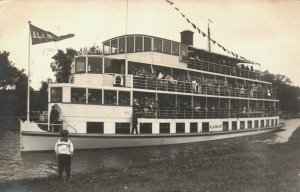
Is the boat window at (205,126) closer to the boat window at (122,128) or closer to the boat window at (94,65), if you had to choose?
the boat window at (122,128)

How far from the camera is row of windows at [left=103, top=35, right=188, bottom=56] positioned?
22766 millimetres

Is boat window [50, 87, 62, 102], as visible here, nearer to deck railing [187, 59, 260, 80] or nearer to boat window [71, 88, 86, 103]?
boat window [71, 88, 86, 103]

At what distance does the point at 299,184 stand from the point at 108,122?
38.1ft

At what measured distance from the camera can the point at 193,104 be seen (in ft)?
85.4

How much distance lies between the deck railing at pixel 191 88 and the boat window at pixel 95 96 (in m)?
2.48

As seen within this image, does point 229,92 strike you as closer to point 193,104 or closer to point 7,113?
point 193,104

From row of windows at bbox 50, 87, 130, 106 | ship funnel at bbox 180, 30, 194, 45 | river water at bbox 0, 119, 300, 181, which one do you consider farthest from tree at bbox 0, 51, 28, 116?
row of windows at bbox 50, 87, 130, 106

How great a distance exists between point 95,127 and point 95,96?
4.92ft

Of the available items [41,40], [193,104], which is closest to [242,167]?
[41,40]

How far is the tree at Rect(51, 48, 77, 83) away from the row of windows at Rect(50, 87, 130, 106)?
28121 mm

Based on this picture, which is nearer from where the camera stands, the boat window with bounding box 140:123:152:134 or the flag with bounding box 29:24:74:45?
the flag with bounding box 29:24:74:45

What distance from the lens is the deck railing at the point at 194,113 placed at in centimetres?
2173

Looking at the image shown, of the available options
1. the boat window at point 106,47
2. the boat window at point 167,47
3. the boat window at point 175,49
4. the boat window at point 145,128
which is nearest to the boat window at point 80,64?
the boat window at point 106,47

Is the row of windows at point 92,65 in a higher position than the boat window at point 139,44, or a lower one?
lower
